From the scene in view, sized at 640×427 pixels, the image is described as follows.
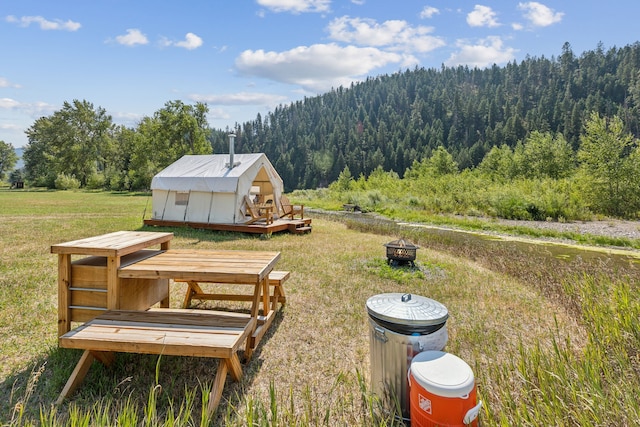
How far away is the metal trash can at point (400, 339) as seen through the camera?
2285mm

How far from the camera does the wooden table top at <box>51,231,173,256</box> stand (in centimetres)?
283

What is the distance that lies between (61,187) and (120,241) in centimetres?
5283

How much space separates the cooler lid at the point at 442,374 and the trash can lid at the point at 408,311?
0.22 metres

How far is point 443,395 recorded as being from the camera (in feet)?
6.06

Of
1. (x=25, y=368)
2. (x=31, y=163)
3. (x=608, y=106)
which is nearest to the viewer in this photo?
(x=25, y=368)

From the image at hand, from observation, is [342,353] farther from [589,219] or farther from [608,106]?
[608,106]

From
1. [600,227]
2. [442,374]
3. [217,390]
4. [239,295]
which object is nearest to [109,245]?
[217,390]

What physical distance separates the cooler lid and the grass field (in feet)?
0.84

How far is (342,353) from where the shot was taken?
347cm

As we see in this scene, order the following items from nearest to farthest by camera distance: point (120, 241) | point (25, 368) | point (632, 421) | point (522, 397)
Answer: point (632, 421)
point (522, 397)
point (25, 368)
point (120, 241)

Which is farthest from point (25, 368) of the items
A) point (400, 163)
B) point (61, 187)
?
point (400, 163)

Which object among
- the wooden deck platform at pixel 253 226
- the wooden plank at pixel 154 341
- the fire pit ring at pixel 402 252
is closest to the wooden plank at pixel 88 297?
the wooden plank at pixel 154 341

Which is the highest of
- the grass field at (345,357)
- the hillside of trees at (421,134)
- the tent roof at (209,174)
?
the hillside of trees at (421,134)

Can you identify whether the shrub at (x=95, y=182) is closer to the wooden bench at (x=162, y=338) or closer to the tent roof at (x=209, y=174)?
the tent roof at (x=209, y=174)
